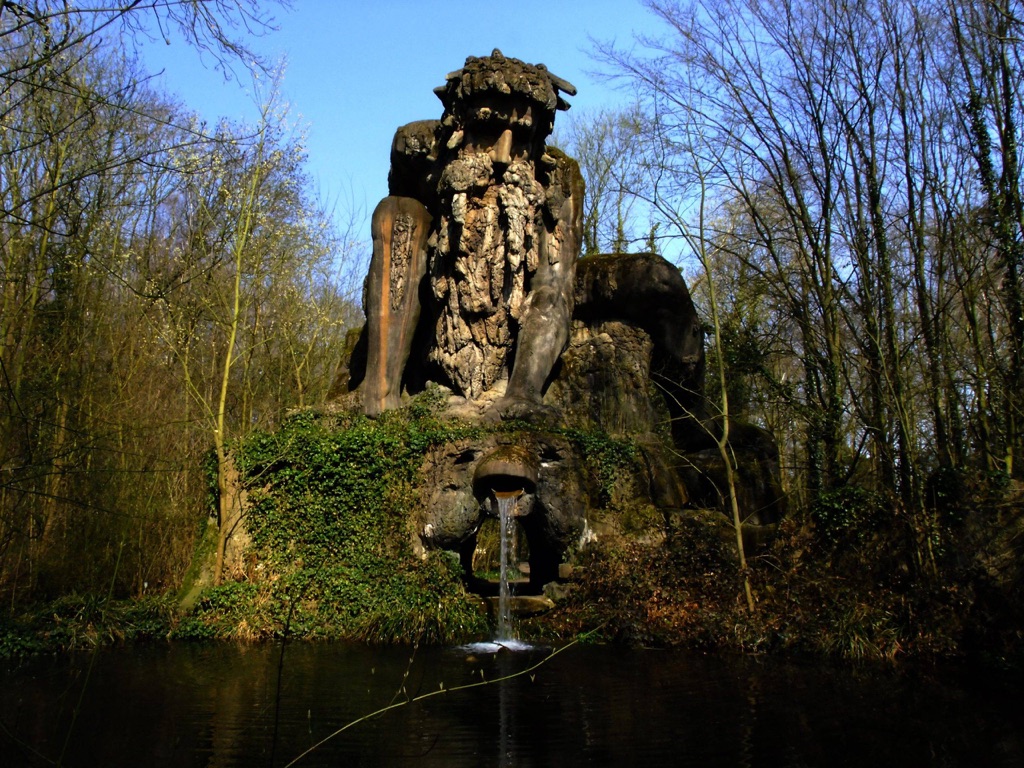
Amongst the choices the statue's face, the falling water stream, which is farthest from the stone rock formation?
the falling water stream

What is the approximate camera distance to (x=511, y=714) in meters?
5.98

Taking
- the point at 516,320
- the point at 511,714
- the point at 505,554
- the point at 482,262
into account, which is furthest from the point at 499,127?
the point at 511,714

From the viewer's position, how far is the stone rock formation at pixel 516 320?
35.3ft

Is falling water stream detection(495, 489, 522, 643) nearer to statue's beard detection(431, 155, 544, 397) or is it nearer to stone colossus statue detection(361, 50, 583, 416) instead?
stone colossus statue detection(361, 50, 583, 416)

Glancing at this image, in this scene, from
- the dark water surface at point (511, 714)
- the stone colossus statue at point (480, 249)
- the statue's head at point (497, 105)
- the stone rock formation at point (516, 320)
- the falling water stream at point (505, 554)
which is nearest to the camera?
the dark water surface at point (511, 714)

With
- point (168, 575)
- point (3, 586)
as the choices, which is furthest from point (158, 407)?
point (3, 586)

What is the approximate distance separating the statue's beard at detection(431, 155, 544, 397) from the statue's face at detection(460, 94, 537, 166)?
165 mm

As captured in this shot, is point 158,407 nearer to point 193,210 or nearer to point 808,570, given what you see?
point 193,210

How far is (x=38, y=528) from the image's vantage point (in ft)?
37.4

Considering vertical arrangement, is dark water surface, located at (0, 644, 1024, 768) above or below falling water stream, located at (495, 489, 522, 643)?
below

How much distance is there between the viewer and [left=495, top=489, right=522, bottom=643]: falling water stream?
9895mm

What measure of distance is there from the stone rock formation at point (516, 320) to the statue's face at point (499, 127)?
2 centimetres

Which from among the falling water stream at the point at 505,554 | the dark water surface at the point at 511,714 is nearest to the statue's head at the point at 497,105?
the falling water stream at the point at 505,554

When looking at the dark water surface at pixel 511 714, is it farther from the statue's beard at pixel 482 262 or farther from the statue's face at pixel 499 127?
the statue's face at pixel 499 127
